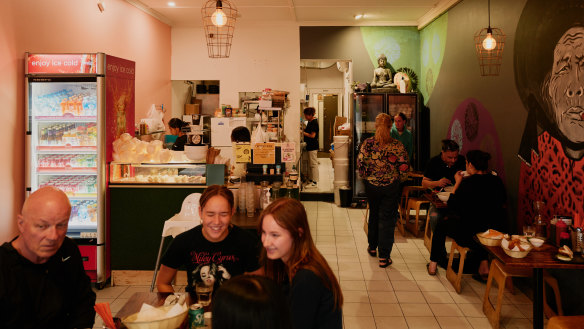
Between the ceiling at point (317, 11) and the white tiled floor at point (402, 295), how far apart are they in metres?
4.09

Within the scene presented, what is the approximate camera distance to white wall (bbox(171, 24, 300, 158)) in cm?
988

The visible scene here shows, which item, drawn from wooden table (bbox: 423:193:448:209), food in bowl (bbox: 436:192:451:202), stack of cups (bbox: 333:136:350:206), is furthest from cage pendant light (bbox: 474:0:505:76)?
stack of cups (bbox: 333:136:350:206)

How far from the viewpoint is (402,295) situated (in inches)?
191

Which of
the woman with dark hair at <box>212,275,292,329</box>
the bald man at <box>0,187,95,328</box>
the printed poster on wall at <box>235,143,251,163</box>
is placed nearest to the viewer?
the woman with dark hair at <box>212,275,292,329</box>

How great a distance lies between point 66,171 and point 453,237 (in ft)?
13.4

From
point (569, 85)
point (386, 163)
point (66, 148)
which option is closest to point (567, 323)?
point (569, 85)

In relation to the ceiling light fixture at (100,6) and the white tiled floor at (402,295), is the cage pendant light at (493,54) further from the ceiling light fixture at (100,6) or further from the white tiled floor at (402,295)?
the ceiling light fixture at (100,6)

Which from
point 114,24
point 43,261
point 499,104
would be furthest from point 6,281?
point 114,24

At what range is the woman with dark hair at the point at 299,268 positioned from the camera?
202 cm

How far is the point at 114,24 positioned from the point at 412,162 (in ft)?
18.5

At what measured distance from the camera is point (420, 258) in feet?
20.0

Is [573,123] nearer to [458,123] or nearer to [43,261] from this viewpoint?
[458,123]

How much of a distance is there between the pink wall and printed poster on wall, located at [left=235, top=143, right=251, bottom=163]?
220cm

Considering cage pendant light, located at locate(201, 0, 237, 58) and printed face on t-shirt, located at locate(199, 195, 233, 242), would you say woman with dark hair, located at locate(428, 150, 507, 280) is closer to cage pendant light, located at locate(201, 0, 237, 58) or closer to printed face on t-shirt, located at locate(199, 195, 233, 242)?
cage pendant light, located at locate(201, 0, 237, 58)
